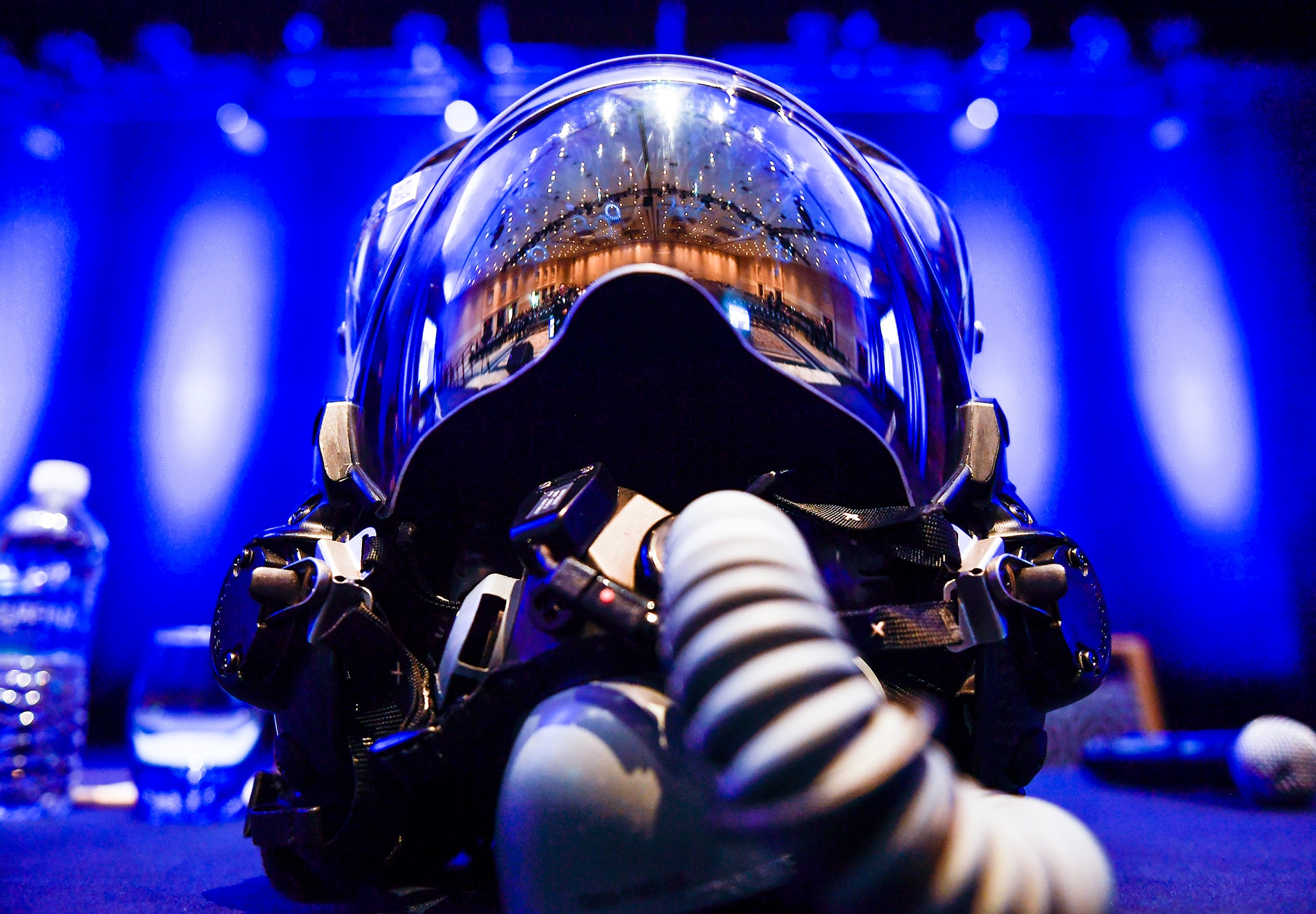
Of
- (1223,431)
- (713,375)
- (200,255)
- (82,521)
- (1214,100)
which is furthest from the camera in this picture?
(1214,100)

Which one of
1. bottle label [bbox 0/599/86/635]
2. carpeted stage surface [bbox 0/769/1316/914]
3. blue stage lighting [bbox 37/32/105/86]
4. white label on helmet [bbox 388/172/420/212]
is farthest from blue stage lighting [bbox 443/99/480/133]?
carpeted stage surface [bbox 0/769/1316/914]

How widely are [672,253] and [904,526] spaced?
16 cm

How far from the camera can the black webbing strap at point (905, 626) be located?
13.3 inches

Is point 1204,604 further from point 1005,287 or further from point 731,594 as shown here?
point 731,594

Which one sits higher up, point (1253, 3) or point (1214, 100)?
point (1253, 3)

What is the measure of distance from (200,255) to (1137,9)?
199 centimetres

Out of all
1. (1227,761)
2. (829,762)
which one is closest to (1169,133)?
(1227,761)

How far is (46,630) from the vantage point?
1.35 metres

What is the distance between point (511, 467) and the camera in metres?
0.40

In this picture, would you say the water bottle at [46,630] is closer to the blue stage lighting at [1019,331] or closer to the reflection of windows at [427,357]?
the reflection of windows at [427,357]

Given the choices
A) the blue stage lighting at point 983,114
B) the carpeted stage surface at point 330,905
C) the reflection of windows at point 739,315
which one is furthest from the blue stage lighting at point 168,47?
the reflection of windows at point 739,315

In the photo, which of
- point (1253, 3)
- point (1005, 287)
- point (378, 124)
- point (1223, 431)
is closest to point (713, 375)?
point (1005, 287)

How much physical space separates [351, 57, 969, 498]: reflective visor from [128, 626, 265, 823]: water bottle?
715 millimetres

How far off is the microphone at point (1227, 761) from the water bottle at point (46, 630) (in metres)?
1.34
